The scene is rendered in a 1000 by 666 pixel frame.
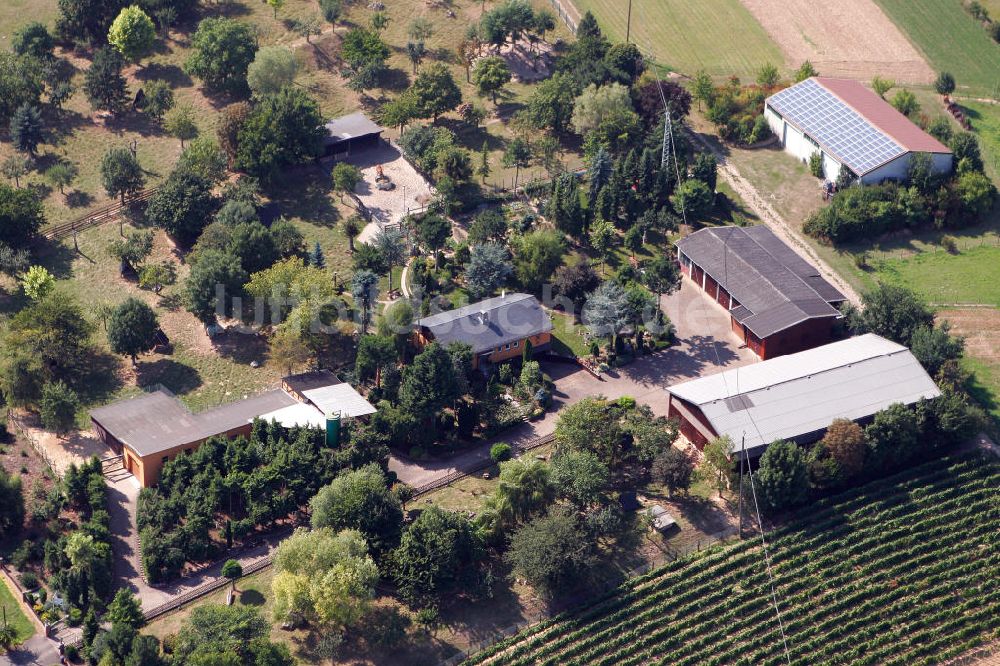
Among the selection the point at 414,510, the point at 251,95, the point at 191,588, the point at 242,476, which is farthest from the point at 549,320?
the point at 251,95

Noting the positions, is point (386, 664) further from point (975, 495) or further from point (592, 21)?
point (592, 21)

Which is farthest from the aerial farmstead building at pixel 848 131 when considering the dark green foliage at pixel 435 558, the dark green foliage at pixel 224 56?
the dark green foliage at pixel 435 558

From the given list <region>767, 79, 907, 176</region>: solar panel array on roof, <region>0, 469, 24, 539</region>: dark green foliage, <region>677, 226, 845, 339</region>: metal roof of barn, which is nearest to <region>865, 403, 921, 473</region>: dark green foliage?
<region>677, 226, 845, 339</region>: metal roof of barn

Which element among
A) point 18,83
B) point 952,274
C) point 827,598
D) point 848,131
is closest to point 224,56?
point 18,83

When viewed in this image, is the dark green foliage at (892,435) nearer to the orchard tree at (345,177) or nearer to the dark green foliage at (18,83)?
the orchard tree at (345,177)

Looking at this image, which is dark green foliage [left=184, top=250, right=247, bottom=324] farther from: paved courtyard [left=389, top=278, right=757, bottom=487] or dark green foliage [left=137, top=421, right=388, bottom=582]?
paved courtyard [left=389, top=278, right=757, bottom=487]

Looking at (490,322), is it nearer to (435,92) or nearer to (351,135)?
(351,135)
